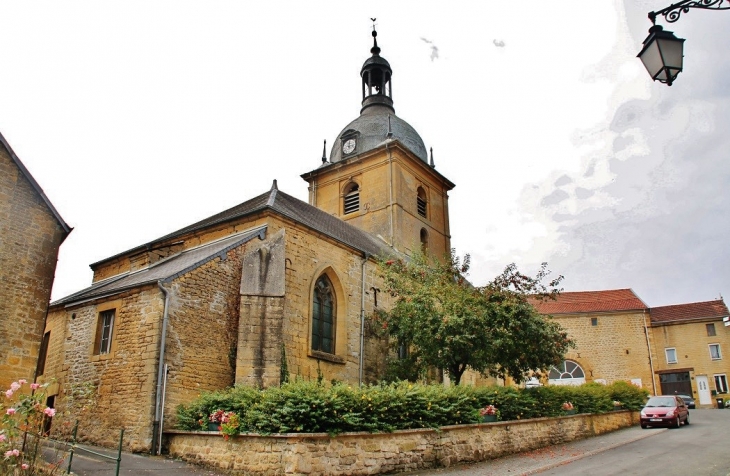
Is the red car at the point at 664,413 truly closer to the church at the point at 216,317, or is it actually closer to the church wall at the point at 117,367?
the church at the point at 216,317

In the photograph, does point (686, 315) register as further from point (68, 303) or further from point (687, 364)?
point (68, 303)

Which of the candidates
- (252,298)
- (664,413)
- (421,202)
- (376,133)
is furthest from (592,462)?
(376,133)

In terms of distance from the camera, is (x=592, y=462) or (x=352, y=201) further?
(x=352, y=201)

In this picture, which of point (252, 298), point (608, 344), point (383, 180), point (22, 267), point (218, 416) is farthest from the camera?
point (608, 344)

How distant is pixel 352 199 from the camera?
2850 cm

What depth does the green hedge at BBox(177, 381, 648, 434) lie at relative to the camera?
32.6ft

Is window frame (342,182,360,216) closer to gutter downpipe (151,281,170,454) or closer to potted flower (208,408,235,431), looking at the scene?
gutter downpipe (151,281,170,454)

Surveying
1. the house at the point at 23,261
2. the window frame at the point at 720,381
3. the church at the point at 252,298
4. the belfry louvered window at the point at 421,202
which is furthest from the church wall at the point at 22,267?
the window frame at the point at 720,381

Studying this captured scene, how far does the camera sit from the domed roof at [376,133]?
93.7ft

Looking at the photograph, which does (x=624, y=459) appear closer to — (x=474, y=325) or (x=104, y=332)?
(x=474, y=325)

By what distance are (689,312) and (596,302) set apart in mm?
6037

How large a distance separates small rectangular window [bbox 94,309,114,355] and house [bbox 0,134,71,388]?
2060 millimetres

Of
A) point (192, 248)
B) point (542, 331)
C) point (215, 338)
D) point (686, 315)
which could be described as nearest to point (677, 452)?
point (542, 331)

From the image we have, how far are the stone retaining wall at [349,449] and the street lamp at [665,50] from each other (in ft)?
24.4
